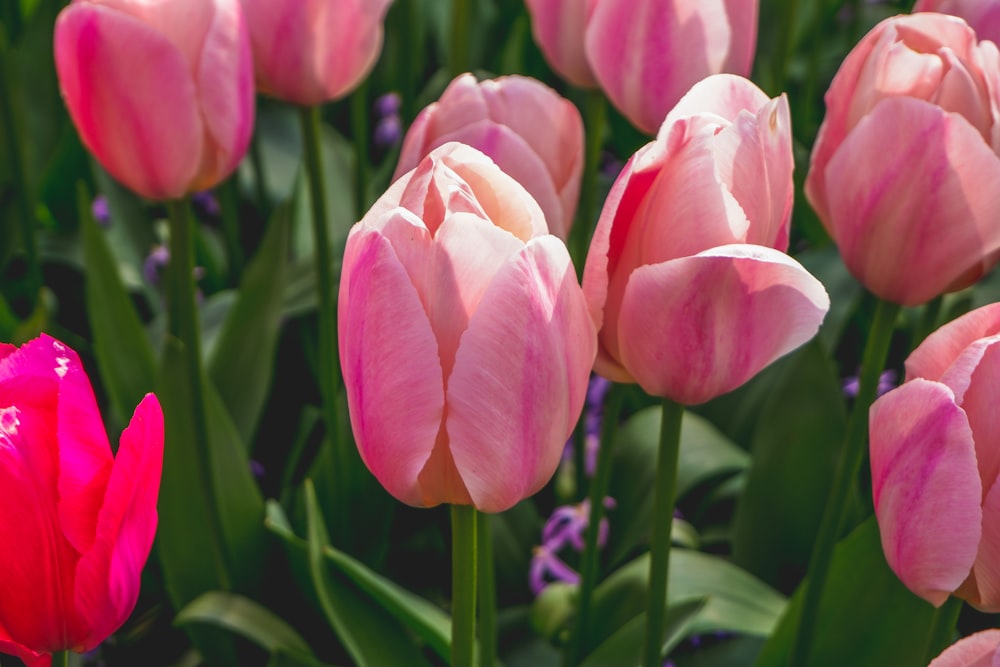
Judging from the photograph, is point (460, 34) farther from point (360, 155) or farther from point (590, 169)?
point (590, 169)

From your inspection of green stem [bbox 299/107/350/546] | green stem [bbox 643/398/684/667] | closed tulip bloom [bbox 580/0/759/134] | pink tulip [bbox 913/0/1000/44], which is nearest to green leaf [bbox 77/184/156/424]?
green stem [bbox 299/107/350/546]

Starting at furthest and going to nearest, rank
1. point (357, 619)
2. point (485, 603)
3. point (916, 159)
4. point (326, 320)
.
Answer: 1. point (326, 320)
2. point (357, 619)
3. point (485, 603)
4. point (916, 159)

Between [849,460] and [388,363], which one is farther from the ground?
[388,363]

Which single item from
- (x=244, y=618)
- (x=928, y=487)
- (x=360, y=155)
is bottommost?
(x=244, y=618)

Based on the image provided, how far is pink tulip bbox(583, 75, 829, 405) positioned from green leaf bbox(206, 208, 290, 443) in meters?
0.66

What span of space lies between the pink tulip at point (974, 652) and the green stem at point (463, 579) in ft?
0.66

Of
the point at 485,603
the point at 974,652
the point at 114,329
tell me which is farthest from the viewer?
the point at 114,329

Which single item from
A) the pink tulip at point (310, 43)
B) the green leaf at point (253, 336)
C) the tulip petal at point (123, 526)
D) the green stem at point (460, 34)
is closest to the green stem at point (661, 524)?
the tulip petal at point (123, 526)

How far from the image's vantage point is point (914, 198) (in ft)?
2.16

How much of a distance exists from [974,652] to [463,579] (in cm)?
22

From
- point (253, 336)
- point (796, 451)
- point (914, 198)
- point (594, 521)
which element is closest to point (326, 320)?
point (253, 336)

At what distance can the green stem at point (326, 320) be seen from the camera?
97cm

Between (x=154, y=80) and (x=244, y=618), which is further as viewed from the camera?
(x=244, y=618)

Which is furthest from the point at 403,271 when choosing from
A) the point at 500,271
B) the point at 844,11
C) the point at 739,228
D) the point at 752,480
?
the point at 844,11
